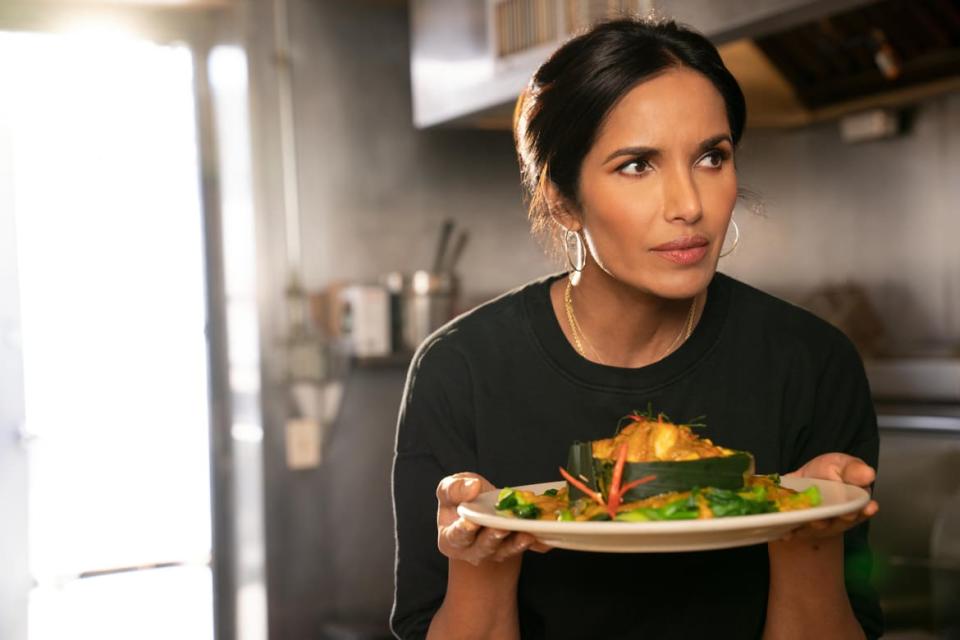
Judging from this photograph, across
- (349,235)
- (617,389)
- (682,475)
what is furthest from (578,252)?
(349,235)

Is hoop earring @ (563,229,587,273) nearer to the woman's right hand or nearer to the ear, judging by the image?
the ear

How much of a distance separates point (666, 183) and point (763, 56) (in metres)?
2.16

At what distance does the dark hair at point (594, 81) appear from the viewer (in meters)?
1.30

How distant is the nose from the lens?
1223 millimetres

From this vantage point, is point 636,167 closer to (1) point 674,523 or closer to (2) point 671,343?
(2) point 671,343

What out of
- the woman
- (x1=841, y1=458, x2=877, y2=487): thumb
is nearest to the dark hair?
the woman

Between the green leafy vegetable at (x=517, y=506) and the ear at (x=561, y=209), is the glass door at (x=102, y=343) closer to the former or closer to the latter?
the ear at (x=561, y=209)

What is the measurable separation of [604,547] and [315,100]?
299cm

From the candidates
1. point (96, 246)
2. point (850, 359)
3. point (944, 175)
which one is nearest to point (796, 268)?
point (944, 175)

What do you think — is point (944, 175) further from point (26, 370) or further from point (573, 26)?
point (26, 370)

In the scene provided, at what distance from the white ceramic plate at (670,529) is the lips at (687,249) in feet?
1.05

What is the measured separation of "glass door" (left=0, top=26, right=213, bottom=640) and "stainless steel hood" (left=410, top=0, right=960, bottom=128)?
0.85m

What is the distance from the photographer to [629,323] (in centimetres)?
144

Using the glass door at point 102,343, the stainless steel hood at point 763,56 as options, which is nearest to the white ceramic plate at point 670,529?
the stainless steel hood at point 763,56
